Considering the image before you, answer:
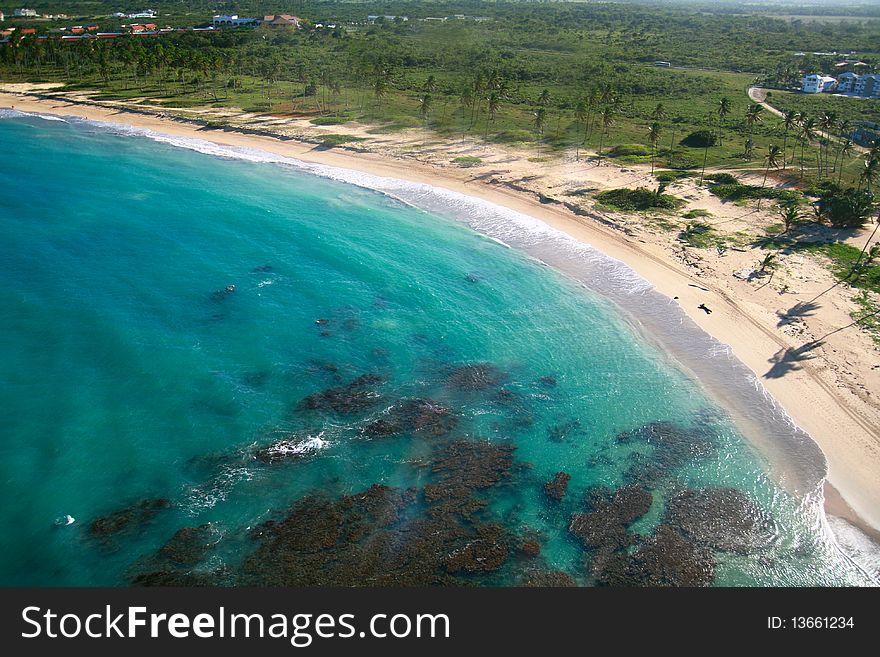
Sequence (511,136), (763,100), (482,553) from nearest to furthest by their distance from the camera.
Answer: (482,553), (511,136), (763,100)

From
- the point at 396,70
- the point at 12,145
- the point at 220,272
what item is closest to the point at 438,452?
the point at 220,272

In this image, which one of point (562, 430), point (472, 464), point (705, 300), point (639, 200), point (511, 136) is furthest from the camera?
point (511, 136)

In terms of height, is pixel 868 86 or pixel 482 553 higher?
pixel 868 86

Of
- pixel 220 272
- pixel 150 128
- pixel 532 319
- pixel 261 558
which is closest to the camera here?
pixel 261 558

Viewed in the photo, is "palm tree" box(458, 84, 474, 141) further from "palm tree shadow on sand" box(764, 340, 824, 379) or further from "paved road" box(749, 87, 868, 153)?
"palm tree shadow on sand" box(764, 340, 824, 379)

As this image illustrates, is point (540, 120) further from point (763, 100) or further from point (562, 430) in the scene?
point (562, 430)

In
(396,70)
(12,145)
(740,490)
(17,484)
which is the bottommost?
(740,490)

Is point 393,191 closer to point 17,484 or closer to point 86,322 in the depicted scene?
point 86,322

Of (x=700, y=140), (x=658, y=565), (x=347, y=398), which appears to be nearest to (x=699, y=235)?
(x=700, y=140)
